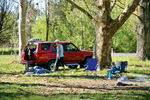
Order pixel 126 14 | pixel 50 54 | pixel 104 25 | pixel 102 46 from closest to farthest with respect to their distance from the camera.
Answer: pixel 126 14, pixel 104 25, pixel 102 46, pixel 50 54

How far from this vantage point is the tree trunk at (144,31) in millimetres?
22344

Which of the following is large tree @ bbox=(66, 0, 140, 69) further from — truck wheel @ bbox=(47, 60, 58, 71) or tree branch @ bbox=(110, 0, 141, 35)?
truck wheel @ bbox=(47, 60, 58, 71)

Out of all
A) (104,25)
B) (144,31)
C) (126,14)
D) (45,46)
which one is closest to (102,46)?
(104,25)

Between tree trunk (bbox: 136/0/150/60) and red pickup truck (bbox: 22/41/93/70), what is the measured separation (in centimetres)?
761

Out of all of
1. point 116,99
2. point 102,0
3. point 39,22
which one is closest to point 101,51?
point 102,0

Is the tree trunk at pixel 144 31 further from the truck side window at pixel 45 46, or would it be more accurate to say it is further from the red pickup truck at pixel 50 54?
the truck side window at pixel 45 46

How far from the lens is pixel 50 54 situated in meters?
15.4

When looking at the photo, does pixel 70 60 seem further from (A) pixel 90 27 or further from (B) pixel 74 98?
(A) pixel 90 27

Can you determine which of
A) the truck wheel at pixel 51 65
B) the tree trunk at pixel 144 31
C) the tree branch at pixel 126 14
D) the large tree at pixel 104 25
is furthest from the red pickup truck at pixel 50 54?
the tree trunk at pixel 144 31

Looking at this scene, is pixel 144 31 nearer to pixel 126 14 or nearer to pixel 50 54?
pixel 126 14

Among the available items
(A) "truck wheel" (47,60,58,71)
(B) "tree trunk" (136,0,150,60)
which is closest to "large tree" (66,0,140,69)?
(A) "truck wheel" (47,60,58,71)

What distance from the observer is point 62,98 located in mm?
7191

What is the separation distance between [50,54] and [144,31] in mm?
11253

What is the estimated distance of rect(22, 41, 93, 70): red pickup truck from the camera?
15000 mm
